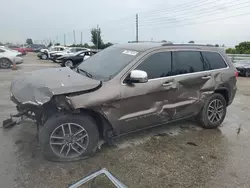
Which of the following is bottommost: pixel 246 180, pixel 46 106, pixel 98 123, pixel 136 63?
pixel 246 180

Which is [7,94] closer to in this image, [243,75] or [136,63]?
[136,63]

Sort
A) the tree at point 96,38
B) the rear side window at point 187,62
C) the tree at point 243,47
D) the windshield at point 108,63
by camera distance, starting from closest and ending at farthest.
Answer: the windshield at point 108,63 < the rear side window at point 187,62 < the tree at point 243,47 < the tree at point 96,38

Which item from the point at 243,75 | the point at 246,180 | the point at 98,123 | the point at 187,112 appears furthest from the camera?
the point at 243,75

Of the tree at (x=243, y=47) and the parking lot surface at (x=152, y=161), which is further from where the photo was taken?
the tree at (x=243, y=47)

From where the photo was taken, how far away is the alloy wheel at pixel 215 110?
4590 mm

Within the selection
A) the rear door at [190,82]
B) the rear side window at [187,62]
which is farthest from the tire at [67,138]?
the rear side window at [187,62]

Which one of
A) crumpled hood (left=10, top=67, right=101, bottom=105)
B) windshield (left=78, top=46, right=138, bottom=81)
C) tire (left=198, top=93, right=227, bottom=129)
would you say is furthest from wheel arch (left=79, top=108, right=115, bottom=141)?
tire (left=198, top=93, right=227, bottom=129)

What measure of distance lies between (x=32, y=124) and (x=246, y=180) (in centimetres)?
373

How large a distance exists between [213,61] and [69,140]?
10.3ft

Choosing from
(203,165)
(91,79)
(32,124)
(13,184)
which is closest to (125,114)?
(91,79)

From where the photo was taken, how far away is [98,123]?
344cm

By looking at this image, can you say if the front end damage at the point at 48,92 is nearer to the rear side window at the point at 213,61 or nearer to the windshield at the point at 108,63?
the windshield at the point at 108,63

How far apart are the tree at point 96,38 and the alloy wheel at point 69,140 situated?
1599 inches

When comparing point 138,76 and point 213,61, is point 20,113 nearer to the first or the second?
point 138,76
